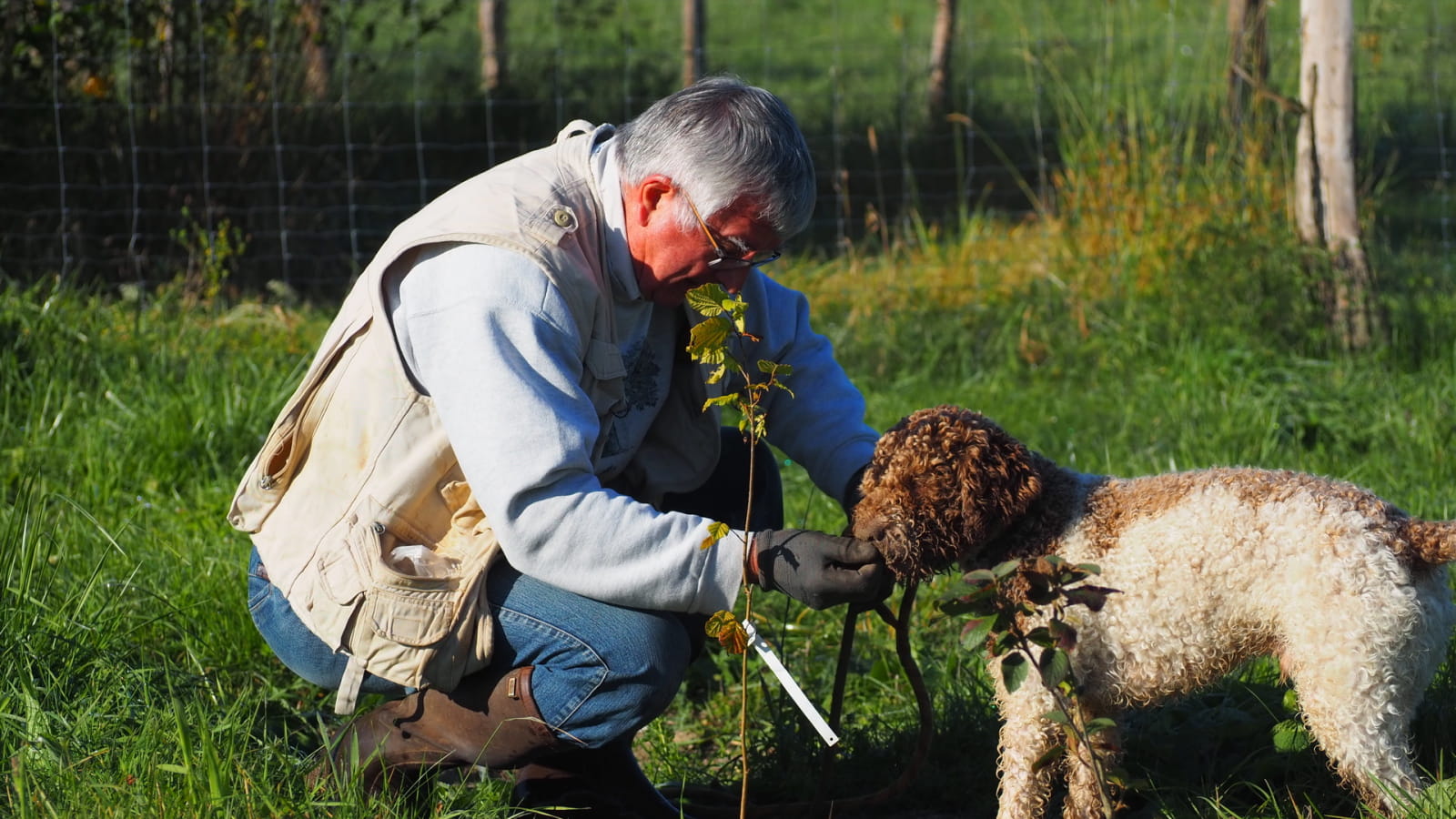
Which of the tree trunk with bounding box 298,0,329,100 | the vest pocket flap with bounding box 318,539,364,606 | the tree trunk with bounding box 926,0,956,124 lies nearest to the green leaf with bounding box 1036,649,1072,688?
the vest pocket flap with bounding box 318,539,364,606

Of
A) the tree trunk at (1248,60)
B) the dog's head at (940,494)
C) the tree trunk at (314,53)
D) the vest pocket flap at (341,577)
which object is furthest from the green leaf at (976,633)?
the tree trunk at (314,53)

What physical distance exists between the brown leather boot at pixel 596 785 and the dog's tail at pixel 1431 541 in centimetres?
154

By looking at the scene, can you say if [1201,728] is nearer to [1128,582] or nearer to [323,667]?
[1128,582]

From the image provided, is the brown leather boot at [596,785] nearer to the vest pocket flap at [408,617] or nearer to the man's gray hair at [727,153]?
the vest pocket flap at [408,617]

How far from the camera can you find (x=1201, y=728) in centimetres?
308

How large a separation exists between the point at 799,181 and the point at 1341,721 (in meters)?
1.40

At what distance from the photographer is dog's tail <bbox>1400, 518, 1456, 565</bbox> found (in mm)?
2420

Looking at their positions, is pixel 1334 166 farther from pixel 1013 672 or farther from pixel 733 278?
pixel 1013 672

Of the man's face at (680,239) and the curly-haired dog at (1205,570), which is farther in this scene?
the man's face at (680,239)

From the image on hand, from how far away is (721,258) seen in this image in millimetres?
2646

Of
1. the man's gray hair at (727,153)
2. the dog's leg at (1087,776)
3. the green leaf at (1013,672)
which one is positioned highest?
the man's gray hair at (727,153)

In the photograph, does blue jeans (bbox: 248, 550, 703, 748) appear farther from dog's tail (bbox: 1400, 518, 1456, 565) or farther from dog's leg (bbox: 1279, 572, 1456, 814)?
dog's tail (bbox: 1400, 518, 1456, 565)

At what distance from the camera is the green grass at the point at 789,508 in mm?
2801

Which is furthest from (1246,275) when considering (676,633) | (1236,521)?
(676,633)
